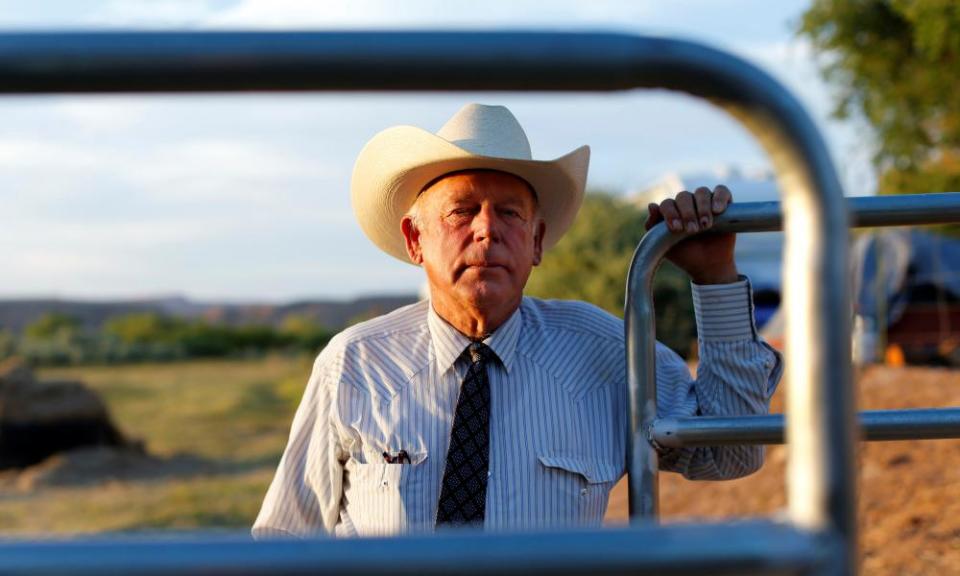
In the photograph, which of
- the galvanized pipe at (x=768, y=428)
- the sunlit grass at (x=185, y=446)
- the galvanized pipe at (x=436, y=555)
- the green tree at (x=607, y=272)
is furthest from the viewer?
the green tree at (x=607, y=272)

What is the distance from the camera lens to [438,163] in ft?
8.22

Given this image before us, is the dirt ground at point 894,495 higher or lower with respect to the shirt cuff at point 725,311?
lower

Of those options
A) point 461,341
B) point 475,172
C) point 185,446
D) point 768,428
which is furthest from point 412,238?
point 185,446

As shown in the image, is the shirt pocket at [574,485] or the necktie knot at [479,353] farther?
the necktie knot at [479,353]

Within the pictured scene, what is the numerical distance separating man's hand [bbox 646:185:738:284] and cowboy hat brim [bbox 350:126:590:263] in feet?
1.77

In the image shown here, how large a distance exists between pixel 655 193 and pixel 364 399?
1444 cm

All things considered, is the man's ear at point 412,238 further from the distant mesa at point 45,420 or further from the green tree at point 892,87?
the green tree at point 892,87

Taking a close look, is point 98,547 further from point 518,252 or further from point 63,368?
point 63,368

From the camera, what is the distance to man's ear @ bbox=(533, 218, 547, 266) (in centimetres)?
258

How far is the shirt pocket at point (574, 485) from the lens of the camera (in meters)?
2.22

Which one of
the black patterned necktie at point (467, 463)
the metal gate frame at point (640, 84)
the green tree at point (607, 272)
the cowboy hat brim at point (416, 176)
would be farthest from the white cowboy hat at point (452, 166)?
the green tree at point (607, 272)

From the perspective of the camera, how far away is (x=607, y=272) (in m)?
13.2

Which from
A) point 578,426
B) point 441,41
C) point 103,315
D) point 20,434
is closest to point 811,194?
point 441,41

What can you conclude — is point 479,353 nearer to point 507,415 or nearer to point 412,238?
point 507,415
